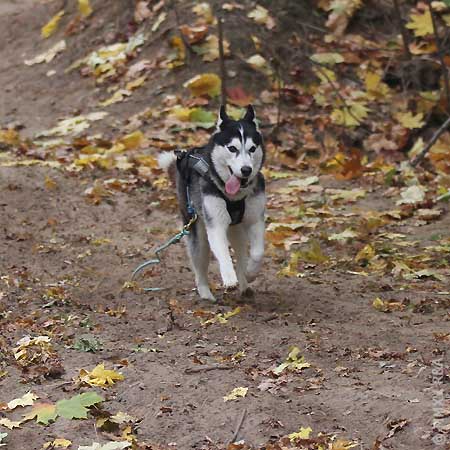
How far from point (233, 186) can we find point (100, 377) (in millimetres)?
2025

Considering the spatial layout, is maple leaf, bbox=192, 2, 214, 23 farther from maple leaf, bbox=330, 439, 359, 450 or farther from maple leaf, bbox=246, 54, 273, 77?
maple leaf, bbox=330, 439, 359, 450

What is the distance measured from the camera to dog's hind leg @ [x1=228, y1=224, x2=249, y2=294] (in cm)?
712

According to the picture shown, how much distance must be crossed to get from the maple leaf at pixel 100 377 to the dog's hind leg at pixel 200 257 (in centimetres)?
205

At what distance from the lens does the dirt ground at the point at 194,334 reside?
452 cm

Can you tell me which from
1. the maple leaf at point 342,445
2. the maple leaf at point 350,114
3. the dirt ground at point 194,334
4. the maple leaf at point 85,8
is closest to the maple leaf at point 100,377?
the dirt ground at point 194,334

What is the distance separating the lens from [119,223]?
9734mm

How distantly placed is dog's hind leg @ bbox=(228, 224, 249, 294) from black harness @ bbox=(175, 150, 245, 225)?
0.26m

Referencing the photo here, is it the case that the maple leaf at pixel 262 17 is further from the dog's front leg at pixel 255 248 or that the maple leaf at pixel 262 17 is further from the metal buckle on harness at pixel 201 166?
the dog's front leg at pixel 255 248

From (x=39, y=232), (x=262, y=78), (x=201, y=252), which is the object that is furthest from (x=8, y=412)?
→ (x=262, y=78)

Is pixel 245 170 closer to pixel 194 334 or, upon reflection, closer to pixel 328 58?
pixel 194 334

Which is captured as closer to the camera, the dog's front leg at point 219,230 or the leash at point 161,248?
the dog's front leg at point 219,230

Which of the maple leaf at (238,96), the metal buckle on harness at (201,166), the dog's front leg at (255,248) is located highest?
the metal buckle on harness at (201,166)

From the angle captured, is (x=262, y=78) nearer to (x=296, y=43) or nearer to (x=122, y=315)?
(x=296, y=43)

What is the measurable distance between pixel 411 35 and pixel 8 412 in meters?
10.1
